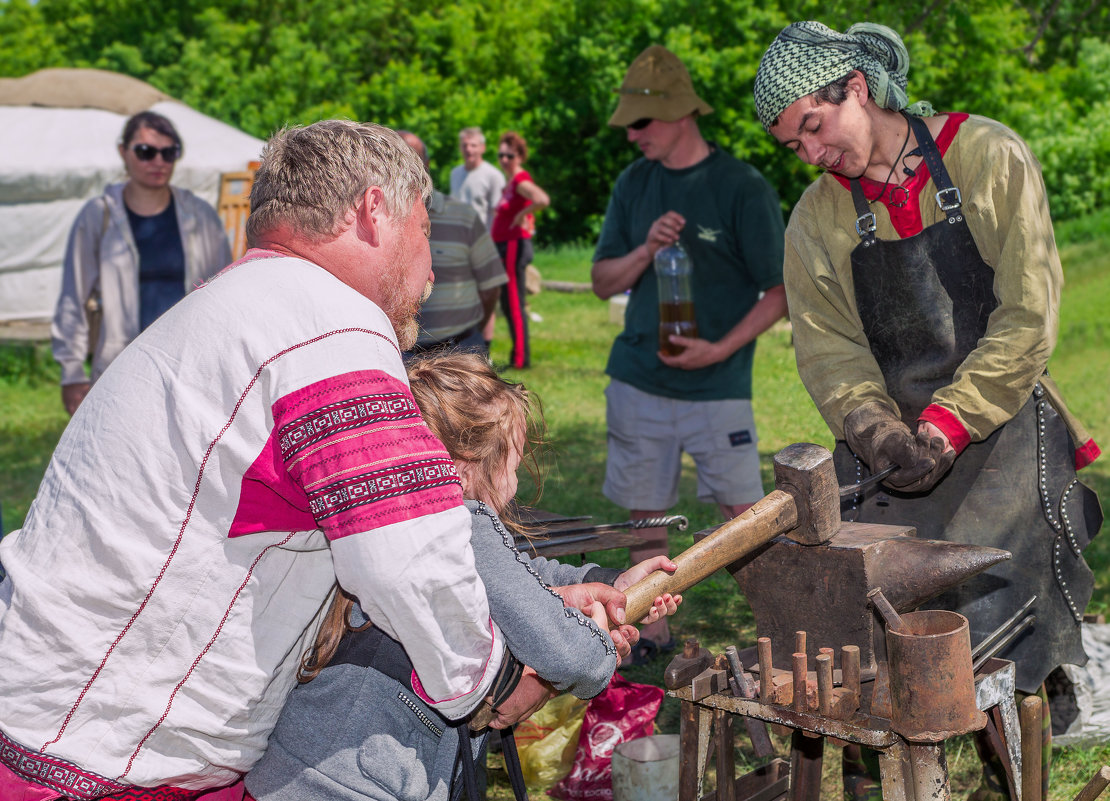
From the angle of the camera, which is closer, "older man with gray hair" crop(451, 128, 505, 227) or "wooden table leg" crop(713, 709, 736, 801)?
"wooden table leg" crop(713, 709, 736, 801)

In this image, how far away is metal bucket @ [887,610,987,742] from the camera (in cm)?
212

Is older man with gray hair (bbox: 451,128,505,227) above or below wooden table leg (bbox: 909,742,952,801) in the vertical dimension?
below

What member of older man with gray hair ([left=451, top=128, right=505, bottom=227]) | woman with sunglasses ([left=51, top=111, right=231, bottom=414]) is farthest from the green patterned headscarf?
older man with gray hair ([left=451, top=128, right=505, bottom=227])

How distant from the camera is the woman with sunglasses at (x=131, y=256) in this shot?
4.88m

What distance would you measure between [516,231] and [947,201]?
7.35 metres

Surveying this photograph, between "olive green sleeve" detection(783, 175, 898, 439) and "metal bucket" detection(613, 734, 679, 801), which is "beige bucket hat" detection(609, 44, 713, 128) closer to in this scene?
"olive green sleeve" detection(783, 175, 898, 439)

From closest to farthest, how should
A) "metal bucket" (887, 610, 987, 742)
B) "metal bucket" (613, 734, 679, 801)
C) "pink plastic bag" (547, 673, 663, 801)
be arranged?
"metal bucket" (887, 610, 987, 742) → "metal bucket" (613, 734, 679, 801) → "pink plastic bag" (547, 673, 663, 801)

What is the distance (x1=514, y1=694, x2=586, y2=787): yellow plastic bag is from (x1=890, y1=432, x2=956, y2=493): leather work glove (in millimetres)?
1354

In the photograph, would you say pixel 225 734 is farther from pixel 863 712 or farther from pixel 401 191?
pixel 863 712

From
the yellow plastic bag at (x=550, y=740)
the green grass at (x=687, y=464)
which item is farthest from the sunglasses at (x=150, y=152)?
the yellow plastic bag at (x=550, y=740)

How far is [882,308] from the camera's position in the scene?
9.89 feet

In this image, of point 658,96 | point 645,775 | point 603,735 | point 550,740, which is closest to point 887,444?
point 645,775

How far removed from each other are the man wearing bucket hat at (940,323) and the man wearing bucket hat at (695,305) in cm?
119

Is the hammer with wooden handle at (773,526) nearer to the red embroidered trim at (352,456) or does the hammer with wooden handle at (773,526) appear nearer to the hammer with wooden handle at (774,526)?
the hammer with wooden handle at (774,526)
